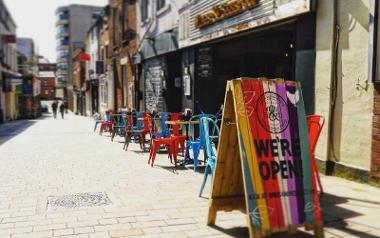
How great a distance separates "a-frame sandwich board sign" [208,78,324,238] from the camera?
4070 mm

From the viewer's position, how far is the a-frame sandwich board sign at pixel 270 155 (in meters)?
→ 4.07

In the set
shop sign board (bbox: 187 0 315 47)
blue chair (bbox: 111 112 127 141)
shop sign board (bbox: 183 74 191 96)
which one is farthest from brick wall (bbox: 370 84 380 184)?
blue chair (bbox: 111 112 127 141)

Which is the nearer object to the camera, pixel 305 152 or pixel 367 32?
pixel 305 152

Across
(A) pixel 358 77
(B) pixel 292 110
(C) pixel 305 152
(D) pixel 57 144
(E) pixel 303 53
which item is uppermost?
(E) pixel 303 53

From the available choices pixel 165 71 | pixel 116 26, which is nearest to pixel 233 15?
pixel 165 71

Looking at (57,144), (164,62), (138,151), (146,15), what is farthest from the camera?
(146,15)

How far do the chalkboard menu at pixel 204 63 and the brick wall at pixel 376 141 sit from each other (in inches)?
278

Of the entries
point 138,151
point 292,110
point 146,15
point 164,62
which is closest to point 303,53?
point 292,110

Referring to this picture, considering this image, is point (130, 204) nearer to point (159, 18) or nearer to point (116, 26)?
point (159, 18)

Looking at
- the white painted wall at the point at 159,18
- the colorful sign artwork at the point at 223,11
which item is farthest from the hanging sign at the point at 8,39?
the colorful sign artwork at the point at 223,11

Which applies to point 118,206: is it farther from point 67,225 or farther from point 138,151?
point 138,151

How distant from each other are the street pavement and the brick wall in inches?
8.4

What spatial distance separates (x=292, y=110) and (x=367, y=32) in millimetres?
3080

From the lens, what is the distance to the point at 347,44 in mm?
7109
